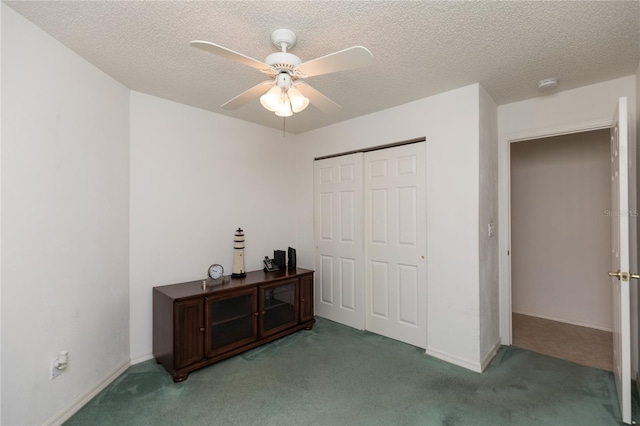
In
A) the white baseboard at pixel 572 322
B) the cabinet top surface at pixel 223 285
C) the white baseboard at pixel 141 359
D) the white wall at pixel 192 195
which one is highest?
the white wall at pixel 192 195

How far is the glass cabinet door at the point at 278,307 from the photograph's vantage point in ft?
9.68

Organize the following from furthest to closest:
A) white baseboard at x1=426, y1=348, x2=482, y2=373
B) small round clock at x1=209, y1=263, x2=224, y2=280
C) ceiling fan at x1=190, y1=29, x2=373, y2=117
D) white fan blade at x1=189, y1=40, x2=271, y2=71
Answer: small round clock at x1=209, y1=263, x2=224, y2=280
white baseboard at x1=426, y1=348, x2=482, y2=373
ceiling fan at x1=190, y1=29, x2=373, y2=117
white fan blade at x1=189, y1=40, x2=271, y2=71

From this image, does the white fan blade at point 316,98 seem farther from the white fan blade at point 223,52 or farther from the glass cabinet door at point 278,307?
the glass cabinet door at point 278,307

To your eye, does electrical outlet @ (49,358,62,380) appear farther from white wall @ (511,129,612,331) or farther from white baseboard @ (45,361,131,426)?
white wall @ (511,129,612,331)

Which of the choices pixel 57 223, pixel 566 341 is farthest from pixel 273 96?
pixel 566 341

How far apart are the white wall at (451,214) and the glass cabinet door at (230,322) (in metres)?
1.67

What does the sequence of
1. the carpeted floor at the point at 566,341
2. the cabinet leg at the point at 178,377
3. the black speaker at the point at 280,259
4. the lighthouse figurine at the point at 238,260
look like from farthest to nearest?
the black speaker at the point at 280,259 < the lighthouse figurine at the point at 238,260 < the carpeted floor at the point at 566,341 < the cabinet leg at the point at 178,377

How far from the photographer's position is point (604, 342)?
119 inches

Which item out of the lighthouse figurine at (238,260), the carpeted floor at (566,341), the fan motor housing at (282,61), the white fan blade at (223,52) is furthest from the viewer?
the lighthouse figurine at (238,260)

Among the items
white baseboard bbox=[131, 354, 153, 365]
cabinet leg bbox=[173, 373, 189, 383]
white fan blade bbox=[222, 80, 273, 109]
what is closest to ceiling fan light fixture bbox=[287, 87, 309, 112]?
white fan blade bbox=[222, 80, 273, 109]

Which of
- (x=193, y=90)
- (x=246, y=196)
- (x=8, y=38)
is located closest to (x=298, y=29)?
(x=193, y=90)

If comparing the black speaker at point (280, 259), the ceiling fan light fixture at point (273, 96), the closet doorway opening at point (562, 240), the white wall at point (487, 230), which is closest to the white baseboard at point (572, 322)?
the closet doorway opening at point (562, 240)

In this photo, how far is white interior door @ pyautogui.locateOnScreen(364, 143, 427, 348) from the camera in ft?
9.63

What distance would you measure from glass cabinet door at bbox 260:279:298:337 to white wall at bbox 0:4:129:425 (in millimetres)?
1176
